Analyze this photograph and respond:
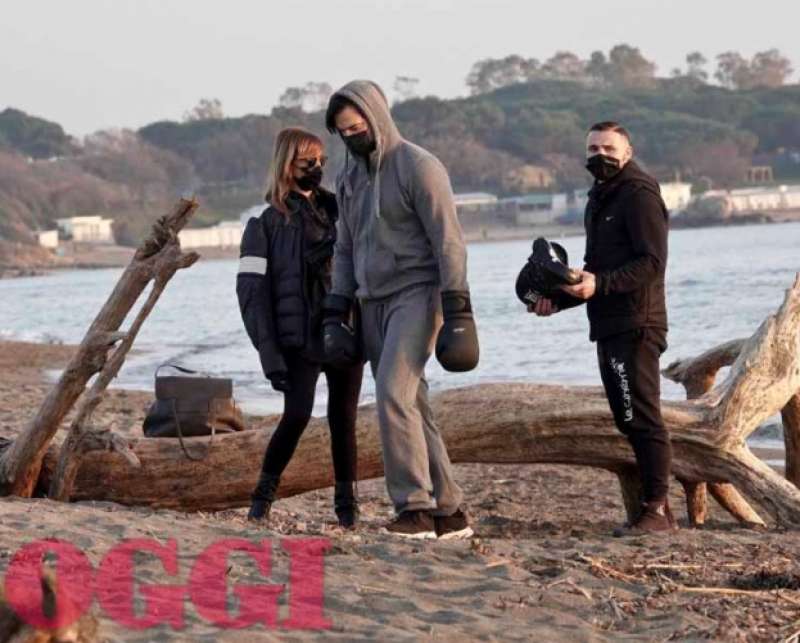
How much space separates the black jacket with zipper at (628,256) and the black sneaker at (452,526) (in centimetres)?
92

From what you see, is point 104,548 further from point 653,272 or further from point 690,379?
point 690,379

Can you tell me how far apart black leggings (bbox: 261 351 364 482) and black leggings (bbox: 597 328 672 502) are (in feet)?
3.23

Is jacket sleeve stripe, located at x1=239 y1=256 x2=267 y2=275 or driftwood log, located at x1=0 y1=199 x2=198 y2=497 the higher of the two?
jacket sleeve stripe, located at x1=239 y1=256 x2=267 y2=275

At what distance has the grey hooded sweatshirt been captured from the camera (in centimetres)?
562

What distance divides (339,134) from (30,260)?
9143 cm

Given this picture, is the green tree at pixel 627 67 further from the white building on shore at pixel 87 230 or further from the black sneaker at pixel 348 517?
the black sneaker at pixel 348 517

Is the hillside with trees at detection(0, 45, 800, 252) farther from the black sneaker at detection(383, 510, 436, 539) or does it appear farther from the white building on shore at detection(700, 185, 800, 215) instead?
the black sneaker at detection(383, 510, 436, 539)

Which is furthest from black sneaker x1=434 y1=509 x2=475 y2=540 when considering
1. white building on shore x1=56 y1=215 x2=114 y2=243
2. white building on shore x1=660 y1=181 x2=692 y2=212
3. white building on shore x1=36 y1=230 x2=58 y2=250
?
white building on shore x1=660 y1=181 x2=692 y2=212

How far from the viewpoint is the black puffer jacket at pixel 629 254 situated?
19.9 feet

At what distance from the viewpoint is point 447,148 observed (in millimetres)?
130875

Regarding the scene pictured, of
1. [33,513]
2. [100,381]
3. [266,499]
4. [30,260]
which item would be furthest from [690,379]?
[30,260]

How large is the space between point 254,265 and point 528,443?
4.98ft

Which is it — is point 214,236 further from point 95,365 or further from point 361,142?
point 361,142

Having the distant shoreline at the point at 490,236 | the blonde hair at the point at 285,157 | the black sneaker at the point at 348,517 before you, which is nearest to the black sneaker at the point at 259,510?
the black sneaker at the point at 348,517
